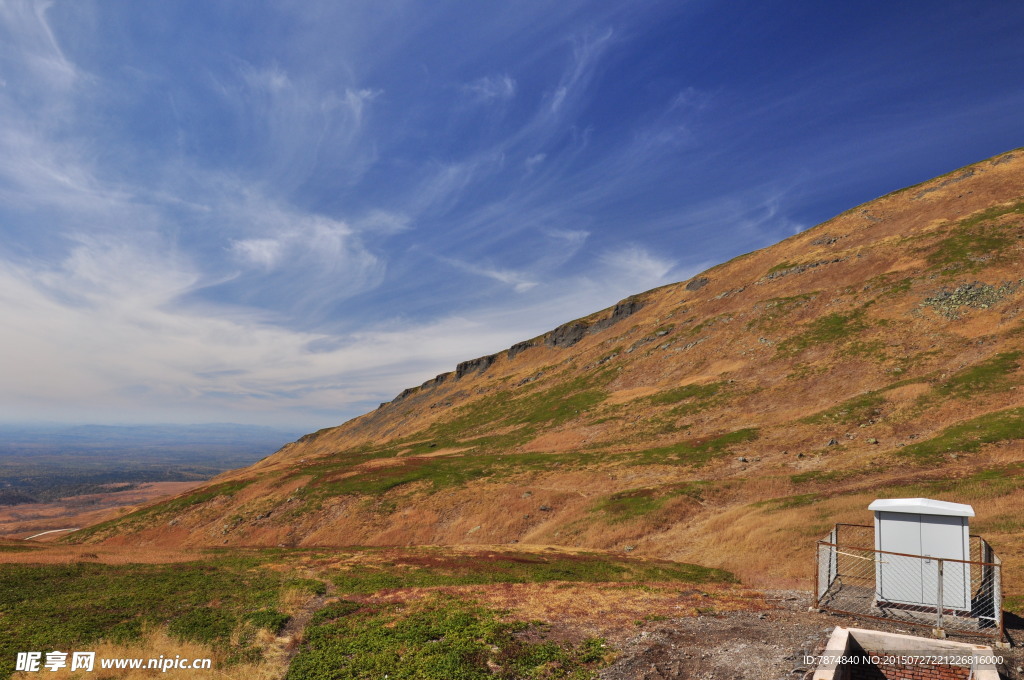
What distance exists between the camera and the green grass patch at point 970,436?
132 feet

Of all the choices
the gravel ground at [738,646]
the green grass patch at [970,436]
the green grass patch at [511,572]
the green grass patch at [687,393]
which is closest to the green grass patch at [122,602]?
the green grass patch at [511,572]

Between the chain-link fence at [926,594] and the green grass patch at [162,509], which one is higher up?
the chain-link fence at [926,594]

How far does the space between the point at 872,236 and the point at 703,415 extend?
7506 centimetres

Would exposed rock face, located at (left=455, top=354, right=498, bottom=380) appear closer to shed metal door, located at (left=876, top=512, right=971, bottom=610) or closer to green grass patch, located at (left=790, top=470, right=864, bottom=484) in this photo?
green grass patch, located at (left=790, top=470, right=864, bottom=484)

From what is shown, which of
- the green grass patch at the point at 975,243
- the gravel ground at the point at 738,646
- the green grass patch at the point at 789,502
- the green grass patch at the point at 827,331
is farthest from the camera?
the green grass patch at the point at 827,331

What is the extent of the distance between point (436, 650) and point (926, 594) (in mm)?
17943

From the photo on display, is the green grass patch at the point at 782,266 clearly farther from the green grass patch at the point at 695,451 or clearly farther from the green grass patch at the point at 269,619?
the green grass patch at the point at 269,619

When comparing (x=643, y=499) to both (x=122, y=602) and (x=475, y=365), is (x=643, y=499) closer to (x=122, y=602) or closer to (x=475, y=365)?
(x=122, y=602)

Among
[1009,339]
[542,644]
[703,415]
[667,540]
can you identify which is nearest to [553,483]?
[667,540]

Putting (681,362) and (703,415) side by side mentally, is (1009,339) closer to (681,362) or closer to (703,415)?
(703,415)

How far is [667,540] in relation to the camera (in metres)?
37.4

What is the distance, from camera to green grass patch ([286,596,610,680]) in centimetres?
1434

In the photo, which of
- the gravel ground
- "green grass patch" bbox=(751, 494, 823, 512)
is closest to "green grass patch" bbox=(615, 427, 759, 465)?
"green grass patch" bbox=(751, 494, 823, 512)

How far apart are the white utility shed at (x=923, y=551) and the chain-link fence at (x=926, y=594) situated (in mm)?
29
